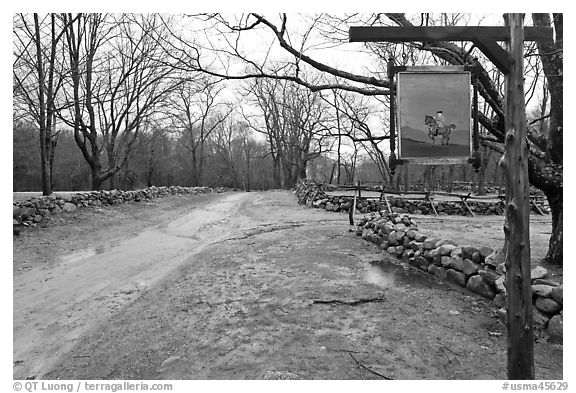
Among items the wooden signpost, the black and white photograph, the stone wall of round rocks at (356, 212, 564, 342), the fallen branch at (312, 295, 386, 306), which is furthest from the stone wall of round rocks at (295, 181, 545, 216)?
the wooden signpost

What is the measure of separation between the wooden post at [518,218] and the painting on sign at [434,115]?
54 cm

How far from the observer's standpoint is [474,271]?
16.7ft

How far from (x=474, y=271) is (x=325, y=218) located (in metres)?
8.73

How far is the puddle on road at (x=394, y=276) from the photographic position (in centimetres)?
538

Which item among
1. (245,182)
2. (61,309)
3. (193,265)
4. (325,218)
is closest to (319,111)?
(245,182)

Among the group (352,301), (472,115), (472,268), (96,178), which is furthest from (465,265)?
(96,178)

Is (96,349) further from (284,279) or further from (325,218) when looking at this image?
(325,218)

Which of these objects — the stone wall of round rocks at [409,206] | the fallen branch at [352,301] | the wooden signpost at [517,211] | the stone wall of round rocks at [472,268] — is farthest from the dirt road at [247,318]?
the stone wall of round rocks at [409,206]

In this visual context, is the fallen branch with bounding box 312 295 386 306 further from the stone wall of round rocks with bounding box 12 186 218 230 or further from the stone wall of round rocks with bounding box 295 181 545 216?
the stone wall of round rocks with bounding box 295 181 545 216

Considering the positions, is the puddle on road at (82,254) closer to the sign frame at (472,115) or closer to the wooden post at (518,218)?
the sign frame at (472,115)

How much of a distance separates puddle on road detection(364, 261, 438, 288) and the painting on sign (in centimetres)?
272

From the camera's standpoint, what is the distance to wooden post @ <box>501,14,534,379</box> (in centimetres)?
257

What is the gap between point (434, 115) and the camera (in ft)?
10.4

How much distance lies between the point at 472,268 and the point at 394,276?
1.22 metres
